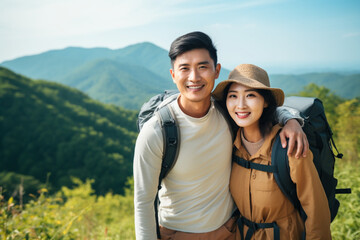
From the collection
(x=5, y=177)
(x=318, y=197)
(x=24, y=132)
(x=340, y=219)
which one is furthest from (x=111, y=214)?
(x=24, y=132)

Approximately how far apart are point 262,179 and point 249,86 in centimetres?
65

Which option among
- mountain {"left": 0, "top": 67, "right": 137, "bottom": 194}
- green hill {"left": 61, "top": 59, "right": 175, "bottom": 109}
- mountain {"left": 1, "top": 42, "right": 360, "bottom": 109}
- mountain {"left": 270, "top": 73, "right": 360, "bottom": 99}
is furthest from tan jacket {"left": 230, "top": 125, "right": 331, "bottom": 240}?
green hill {"left": 61, "top": 59, "right": 175, "bottom": 109}

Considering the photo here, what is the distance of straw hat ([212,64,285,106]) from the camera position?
5.89 feet

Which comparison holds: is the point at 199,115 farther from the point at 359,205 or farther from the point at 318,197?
the point at 359,205

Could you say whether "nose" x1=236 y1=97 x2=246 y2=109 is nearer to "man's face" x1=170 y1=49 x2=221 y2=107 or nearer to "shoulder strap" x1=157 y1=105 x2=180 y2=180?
"man's face" x1=170 y1=49 x2=221 y2=107

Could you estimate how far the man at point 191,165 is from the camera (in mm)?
1750

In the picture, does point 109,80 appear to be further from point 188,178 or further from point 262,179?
point 262,179

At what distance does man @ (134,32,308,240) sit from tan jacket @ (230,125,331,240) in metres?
0.12

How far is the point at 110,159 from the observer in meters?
42.5

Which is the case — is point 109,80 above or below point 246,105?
above

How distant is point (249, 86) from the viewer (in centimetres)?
179

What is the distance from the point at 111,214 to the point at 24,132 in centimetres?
2804

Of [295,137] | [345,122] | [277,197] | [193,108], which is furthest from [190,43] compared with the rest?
[345,122]

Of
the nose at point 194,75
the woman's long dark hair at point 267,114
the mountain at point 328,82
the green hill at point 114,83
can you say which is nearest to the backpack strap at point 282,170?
the woman's long dark hair at point 267,114
